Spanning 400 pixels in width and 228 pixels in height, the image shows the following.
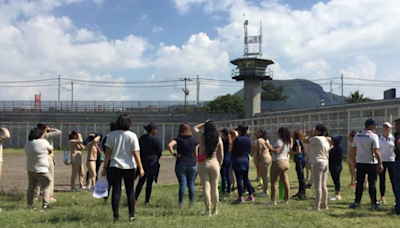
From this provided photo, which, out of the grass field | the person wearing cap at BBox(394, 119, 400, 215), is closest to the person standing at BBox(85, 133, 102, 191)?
the grass field

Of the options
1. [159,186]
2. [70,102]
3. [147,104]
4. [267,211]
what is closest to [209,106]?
[147,104]

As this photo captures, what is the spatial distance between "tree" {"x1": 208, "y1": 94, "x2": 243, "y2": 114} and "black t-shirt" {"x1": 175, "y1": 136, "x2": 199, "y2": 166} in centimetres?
6203

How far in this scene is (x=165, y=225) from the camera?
6273 millimetres

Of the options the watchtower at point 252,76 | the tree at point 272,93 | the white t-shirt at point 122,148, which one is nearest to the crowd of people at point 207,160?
the white t-shirt at point 122,148

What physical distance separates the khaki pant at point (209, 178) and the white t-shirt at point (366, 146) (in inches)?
110

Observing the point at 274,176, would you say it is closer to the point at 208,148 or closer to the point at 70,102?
the point at 208,148

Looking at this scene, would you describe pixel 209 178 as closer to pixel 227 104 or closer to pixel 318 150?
pixel 318 150

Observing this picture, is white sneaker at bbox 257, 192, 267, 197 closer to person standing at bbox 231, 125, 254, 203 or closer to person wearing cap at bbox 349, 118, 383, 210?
person standing at bbox 231, 125, 254, 203

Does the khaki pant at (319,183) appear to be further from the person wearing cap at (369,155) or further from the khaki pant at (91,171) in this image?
the khaki pant at (91,171)

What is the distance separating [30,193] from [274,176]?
4.78m

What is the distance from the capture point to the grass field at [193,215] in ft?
21.2

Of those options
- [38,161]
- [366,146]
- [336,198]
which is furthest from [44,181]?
[336,198]

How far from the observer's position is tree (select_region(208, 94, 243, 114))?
7043cm

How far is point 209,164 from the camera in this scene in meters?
7.19
